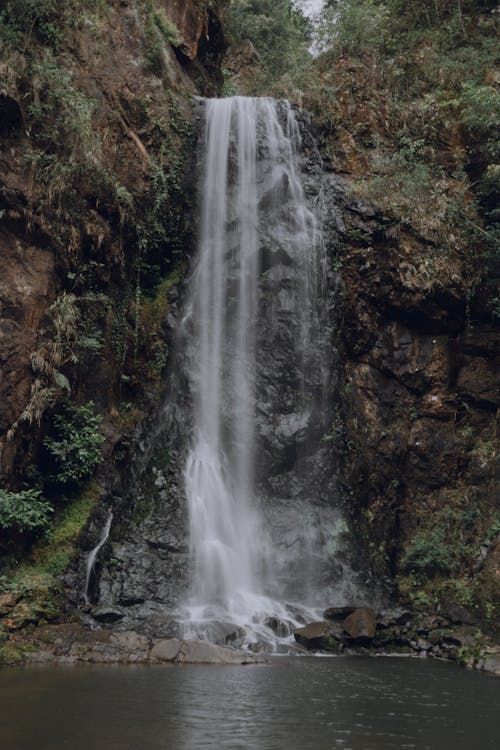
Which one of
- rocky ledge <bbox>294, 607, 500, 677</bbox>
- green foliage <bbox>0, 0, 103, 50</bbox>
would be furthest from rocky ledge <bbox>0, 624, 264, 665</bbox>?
green foliage <bbox>0, 0, 103, 50</bbox>

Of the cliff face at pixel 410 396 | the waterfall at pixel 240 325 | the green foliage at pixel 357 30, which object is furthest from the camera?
the green foliage at pixel 357 30

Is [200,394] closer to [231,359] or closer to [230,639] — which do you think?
[231,359]

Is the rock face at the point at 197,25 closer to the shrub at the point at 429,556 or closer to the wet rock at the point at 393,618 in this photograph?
the shrub at the point at 429,556

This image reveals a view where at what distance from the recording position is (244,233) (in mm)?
17297

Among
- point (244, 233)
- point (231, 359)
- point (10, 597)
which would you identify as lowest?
point (10, 597)

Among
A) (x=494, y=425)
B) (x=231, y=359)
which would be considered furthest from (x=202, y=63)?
(x=494, y=425)

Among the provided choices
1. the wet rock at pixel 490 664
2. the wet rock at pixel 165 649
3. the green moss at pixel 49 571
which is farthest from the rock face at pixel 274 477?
the wet rock at pixel 490 664

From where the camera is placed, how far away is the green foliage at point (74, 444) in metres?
12.7

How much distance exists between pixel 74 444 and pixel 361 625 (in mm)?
6232

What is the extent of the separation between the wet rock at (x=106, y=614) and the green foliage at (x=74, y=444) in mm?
2575

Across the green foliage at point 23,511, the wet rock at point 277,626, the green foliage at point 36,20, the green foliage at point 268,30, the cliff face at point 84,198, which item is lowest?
the wet rock at point 277,626

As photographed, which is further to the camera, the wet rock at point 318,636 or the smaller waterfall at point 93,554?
the smaller waterfall at point 93,554

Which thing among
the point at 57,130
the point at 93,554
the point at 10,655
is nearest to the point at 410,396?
the point at 93,554

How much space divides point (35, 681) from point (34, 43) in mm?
12964
